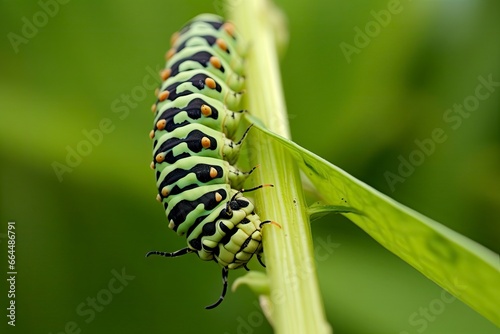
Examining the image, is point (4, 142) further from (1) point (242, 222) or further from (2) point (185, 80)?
(1) point (242, 222)

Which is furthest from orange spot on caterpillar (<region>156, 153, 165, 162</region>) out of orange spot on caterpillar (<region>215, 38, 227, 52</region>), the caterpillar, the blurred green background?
the blurred green background

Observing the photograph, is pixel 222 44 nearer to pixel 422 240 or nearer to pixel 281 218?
pixel 281 218

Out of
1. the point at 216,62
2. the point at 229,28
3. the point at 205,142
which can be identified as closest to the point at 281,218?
the point at 205,142

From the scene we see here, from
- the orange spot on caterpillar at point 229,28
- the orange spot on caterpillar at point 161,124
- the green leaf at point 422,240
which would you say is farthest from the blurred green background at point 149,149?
the green leaf at point 422,240

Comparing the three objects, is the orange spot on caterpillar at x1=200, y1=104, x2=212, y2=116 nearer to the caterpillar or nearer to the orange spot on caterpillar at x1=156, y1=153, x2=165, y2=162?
the caterpillar

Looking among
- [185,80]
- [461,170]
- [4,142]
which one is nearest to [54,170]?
[4,142]

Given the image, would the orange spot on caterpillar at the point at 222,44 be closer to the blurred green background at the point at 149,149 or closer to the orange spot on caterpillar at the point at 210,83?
the orange spot on caterpillar at the point at 210,83
